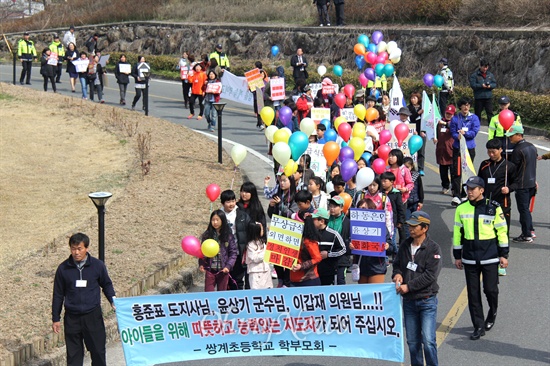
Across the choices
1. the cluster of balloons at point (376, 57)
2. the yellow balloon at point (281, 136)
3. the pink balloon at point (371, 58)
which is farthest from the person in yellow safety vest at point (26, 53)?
the yellow balloon at point (281, 136)

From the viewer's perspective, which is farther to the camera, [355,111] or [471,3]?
[471,3]

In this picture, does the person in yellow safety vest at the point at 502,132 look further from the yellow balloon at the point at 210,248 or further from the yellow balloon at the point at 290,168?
the yellow balloon at the point at 210,248

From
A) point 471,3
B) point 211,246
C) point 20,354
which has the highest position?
point 471,3

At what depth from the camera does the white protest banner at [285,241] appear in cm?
1019

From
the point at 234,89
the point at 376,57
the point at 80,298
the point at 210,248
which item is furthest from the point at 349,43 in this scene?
the point at 80,298

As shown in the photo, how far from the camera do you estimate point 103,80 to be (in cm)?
3089

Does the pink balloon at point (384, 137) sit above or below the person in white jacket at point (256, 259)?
above

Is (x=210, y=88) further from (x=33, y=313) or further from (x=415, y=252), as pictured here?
(x=415, y=252)

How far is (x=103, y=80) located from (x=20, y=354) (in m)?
22.3

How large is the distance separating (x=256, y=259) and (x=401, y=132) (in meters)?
5.66

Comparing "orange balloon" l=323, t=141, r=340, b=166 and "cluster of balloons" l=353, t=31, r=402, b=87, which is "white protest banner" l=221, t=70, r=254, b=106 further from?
"orange balloon" l=323, t=141, r=340, b=166

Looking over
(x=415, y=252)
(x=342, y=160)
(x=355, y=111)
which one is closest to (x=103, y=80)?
(x=355, y=111)

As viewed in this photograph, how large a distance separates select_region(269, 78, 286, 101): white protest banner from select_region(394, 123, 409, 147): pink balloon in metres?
6.89

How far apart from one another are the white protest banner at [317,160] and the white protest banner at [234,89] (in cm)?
1020
